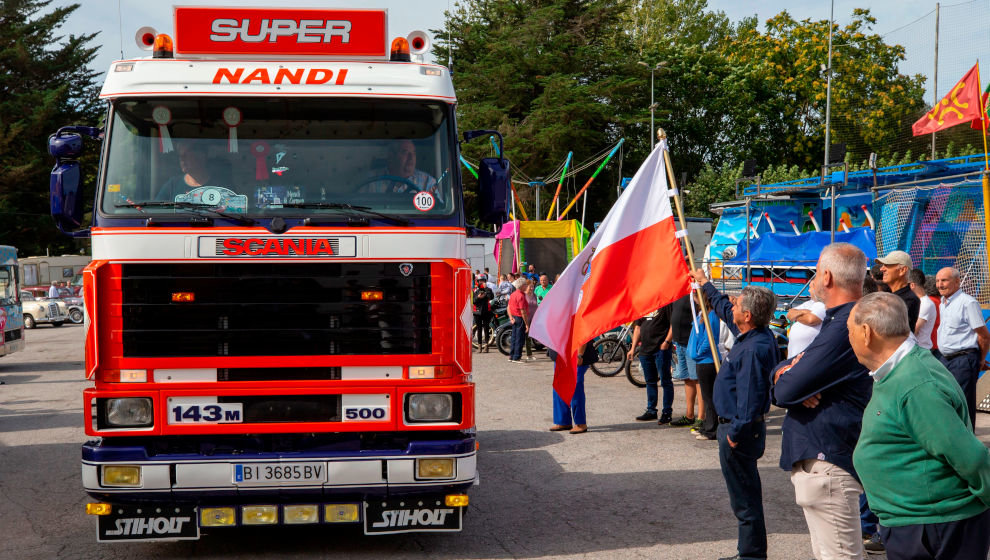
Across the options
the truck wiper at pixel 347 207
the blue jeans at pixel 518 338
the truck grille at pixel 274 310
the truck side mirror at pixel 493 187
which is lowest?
the blue jeans at pixel 518 338

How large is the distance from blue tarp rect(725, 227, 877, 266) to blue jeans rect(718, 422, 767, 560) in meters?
10.9

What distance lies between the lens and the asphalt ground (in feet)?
Result: 20.7

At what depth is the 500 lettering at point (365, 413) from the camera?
569 centimetres

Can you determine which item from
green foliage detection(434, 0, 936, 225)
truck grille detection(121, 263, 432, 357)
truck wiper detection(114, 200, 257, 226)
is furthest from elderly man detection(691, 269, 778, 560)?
green foliage detection(434, 0, 936, 225)

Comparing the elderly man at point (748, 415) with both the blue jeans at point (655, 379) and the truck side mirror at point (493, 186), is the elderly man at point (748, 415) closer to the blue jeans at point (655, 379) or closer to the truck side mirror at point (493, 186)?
the truck side mirror at point (493, 186)

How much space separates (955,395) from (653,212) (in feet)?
14.0

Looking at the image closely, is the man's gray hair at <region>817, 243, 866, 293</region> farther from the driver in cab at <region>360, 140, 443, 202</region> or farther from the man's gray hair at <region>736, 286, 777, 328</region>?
the driver in cab at <region>360, 140, 443, 202</region>

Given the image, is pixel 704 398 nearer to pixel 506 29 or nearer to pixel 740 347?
pixel 740 347

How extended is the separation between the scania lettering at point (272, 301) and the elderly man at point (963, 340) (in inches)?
181

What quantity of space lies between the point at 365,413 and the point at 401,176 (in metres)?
1.52

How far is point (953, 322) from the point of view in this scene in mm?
8016

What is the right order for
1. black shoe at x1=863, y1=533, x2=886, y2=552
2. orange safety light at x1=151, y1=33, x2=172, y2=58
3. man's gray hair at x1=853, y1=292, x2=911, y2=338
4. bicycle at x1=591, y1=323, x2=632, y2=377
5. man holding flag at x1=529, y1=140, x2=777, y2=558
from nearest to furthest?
man's gray hair at x1=853, y1=292, x2=911, y2=338 → orange safety light at x1=151, y1=33, x2=172, y2=58 → black shoe at x1=863, y1=533, x2=886, y2=552 → man holding flag at x1=529, y1=140, x2=777, y2=558 → bicycle at x1=591, y1=323, x2=632, y2=377

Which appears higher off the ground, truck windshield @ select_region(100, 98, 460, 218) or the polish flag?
truck windshield @ select_region(100, 98, 460, 218)

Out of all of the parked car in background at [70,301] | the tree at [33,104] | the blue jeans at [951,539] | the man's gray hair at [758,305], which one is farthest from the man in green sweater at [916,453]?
the tree at [33,104]
